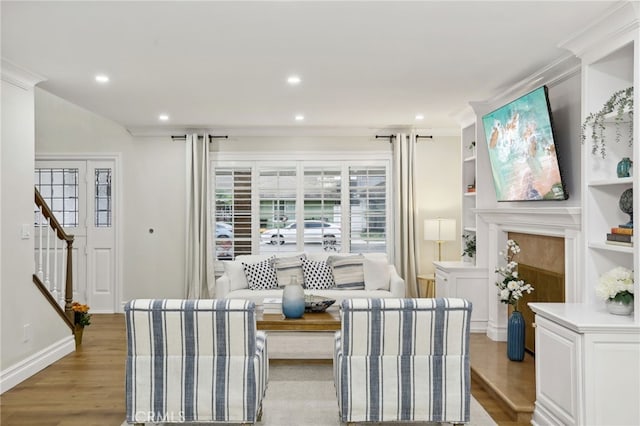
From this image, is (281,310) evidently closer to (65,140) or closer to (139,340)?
(139,340)

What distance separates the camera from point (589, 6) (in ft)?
9.53

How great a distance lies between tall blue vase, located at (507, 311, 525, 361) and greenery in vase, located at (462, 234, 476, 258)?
1527 mm

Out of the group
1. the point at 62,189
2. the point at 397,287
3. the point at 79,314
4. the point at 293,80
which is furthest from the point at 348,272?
the point at 62,189

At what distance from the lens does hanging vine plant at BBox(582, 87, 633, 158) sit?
9.82 ft

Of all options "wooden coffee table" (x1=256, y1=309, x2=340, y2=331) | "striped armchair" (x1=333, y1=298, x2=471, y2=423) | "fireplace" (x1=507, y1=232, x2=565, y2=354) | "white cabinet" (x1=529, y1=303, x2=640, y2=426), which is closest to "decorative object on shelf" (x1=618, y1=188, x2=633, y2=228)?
"white cabinet" (x1=529, y1=303, x2=640, y2=426)

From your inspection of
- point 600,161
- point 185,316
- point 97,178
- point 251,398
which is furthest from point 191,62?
point 97,178

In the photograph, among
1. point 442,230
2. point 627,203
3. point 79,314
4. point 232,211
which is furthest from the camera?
point 232,211

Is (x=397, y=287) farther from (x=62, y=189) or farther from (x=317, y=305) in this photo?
(x=62, y=189)

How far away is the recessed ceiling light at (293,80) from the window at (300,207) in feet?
8.97

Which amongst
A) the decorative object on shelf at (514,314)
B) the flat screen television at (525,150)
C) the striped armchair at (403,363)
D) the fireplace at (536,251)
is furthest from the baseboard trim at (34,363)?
the flat screen television at (525,150)

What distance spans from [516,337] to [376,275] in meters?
1.88

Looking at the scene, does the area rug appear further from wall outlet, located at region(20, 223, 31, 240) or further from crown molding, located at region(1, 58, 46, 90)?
crown molding, located at region(1, 58, 46, 90)

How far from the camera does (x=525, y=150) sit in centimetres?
432

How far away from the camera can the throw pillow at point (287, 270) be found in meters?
5.98
